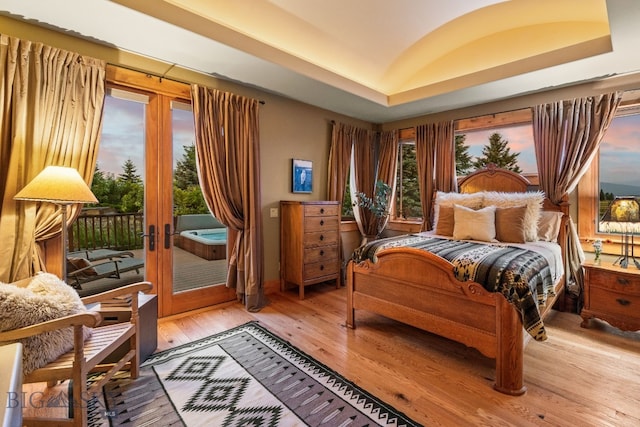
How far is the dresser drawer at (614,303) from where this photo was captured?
261cm

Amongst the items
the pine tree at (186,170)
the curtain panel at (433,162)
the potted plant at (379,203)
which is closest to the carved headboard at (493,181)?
the curtain panel at (433,162)

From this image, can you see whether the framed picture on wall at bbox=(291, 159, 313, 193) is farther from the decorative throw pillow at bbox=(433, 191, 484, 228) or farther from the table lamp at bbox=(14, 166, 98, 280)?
the table lamp at bbox=(14, 166, 98, 280)

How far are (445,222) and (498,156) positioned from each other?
1383 mm

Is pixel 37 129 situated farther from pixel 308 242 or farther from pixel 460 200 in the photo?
pixel 460 200

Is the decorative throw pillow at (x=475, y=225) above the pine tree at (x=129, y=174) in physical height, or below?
below

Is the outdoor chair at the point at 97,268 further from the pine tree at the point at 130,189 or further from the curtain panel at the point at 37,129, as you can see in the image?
the pine tree at the point at 130,189

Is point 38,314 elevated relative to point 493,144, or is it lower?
lower

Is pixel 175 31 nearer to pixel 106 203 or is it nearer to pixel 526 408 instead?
pixel 106 203

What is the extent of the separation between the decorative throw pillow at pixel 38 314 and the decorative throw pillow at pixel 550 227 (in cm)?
410

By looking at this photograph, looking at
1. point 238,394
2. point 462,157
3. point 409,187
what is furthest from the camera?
point 409,187

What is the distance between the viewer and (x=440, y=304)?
7.50 feet

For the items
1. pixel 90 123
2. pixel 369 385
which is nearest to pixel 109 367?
pixel 369 385

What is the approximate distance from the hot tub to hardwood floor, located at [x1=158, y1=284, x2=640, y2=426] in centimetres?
62

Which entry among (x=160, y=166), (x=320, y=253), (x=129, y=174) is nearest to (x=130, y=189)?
(x=129, y=174)
